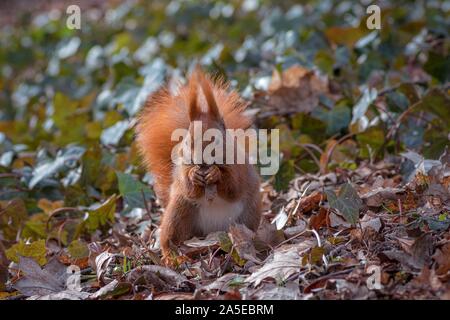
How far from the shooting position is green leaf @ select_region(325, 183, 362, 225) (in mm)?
2619

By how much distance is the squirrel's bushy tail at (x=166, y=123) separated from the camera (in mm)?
2900

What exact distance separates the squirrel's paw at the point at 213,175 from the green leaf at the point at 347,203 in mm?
386

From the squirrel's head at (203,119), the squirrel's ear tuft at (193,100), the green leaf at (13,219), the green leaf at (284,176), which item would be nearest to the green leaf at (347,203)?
the squirrel's head at (203,119)

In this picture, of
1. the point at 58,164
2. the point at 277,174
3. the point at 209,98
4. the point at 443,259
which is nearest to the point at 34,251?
the point at 209,98

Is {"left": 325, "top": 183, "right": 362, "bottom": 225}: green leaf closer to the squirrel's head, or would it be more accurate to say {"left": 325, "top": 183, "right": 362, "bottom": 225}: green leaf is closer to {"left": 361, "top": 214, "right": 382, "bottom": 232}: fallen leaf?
{"left": 361, "top": 214, "right": 382, "bottom": 232}: fallen leaf

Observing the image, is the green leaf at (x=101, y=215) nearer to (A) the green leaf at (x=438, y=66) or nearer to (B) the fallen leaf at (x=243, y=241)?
(B) the fallen leaf at (x=243, y=241)

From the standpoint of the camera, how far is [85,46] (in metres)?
6.84

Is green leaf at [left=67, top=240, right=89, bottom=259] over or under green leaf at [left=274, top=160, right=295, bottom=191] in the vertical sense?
under

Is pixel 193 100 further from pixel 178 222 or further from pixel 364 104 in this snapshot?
pixel 364 104

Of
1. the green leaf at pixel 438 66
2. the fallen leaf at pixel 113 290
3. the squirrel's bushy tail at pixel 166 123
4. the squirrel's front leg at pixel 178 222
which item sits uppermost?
the green leaf at pixel 438 66

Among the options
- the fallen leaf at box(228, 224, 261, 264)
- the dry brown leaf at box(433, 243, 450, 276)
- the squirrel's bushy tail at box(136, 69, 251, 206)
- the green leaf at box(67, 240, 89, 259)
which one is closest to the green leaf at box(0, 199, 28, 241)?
the green leaf at box(67, 240, 89, 259)

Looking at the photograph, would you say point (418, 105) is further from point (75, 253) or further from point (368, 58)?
point (75, 253)
